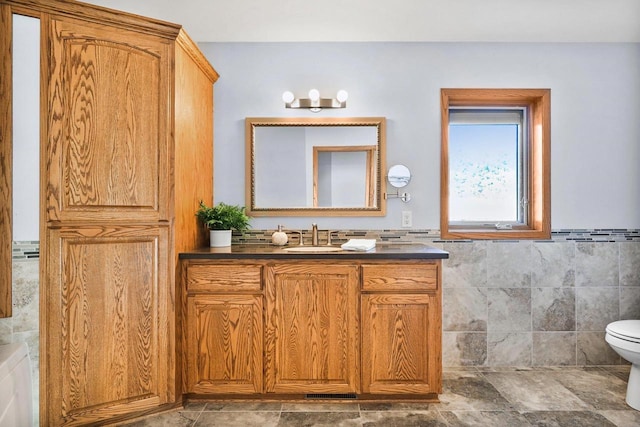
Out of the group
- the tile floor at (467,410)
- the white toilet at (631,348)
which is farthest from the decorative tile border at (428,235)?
the tile floor at (467,410)

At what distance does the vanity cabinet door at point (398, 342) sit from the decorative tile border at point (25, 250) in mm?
1678

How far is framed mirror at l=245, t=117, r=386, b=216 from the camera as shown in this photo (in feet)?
9.53

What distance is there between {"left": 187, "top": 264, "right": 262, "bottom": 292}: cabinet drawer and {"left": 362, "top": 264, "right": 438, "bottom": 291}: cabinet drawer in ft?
2.05

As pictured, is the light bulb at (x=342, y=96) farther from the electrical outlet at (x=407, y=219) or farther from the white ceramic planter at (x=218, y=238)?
the white ceramic planter at (x=218, y=238)

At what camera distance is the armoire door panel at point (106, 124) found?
6.47 ft

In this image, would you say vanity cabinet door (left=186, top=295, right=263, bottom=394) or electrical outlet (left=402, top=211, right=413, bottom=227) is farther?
electrical outlet (left=402, top=211, right=413, bottom=227)

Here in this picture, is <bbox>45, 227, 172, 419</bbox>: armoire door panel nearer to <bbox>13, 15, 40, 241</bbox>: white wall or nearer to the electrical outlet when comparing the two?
<bbox>13, 15, 40, 241</bbox>: white wall

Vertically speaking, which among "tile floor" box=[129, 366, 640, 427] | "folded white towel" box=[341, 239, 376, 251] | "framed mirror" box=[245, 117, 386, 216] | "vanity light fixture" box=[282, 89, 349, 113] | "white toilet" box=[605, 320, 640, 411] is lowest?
"tile floor" box=[129, 366, 640, 427]

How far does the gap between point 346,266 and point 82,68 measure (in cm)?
171

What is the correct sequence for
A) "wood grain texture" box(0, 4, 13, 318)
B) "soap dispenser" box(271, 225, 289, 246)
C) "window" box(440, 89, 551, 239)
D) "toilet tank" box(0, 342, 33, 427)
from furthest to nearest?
1. "window" box(440, 89, 551, 239)
2. "soap dispenser" box(271, 225, 289, 246)
3. "wood grain texture" box(0, 4, 13, 318)
4. "toilet tank" box(0, 342, 33, 427)

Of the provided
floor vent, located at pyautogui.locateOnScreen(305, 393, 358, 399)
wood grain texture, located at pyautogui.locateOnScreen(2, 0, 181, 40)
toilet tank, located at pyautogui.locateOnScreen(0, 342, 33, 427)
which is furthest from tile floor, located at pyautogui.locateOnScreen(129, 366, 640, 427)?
wood grain texture, located at pyautogui.locateOnScreen(2, 0, 181, 40)

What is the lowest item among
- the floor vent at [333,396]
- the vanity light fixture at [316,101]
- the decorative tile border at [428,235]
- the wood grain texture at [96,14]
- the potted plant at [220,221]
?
the floor vent at [333,396]

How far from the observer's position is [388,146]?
292 cm

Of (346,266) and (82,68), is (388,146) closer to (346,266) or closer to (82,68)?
(346,266)
